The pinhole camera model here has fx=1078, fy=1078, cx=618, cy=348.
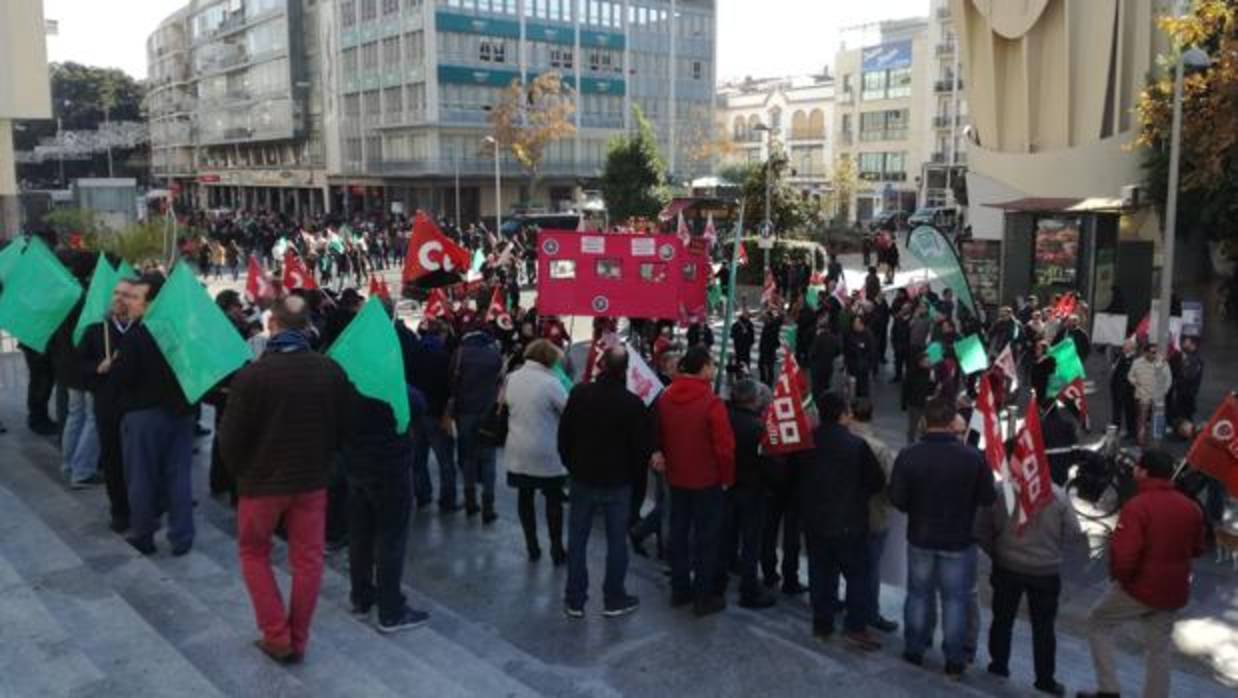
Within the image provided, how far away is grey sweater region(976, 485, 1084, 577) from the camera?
19.4 feet

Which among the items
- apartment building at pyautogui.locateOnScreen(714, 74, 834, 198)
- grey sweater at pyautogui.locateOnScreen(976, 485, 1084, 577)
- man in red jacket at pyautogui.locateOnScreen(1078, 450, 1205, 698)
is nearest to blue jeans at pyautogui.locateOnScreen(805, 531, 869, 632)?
grey sweater at pyautogui.locateOnScreen(976, 485, 1084, 577)

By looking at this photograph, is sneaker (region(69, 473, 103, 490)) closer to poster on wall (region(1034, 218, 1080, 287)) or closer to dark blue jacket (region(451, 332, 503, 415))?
dark blue jacket (region(451, 332, 503, 415))

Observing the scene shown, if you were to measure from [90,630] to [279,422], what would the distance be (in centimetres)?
145

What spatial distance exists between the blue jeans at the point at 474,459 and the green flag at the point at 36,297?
3218 millimetres

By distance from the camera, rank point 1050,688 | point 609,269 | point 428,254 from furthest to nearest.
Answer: point 609,269, point 428,254, point 1050,688

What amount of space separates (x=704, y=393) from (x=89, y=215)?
1139 inches

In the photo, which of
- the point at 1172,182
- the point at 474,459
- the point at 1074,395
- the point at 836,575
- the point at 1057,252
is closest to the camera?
the point at 836,575

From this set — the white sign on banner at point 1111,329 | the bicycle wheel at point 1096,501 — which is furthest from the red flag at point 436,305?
the white sign on banner at point 1111,329

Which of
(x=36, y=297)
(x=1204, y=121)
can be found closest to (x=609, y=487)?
(x=36, y=297)

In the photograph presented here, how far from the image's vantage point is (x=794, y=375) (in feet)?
22.1

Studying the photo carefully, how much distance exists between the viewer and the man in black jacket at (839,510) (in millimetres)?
6164

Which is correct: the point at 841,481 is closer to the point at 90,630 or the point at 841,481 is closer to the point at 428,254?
the point at 90,630

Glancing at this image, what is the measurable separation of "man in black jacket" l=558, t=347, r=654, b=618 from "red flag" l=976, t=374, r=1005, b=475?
6.73ft

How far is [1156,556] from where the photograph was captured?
551 cm
